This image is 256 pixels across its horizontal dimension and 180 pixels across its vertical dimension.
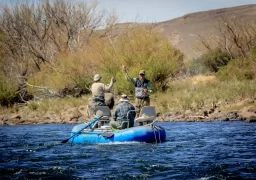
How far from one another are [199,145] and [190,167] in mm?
4024

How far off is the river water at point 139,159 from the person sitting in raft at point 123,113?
2.89ft

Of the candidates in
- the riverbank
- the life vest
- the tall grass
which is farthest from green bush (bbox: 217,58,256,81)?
the life vest

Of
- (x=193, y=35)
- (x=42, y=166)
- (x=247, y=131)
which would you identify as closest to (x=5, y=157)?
(x=42, y=166)

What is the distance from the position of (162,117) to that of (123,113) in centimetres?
1199

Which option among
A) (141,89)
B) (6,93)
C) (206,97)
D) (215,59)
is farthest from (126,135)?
(215,59)

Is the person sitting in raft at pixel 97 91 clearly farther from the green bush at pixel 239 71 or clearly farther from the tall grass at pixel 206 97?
the green bush at pixel 239 71

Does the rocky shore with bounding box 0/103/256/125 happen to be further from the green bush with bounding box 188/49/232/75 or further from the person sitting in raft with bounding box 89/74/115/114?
the green bush with bounding box 188/49/232/75

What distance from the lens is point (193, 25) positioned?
381 ft

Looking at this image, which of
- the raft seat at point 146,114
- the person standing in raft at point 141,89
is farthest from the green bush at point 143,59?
the raft seat at point 146,114

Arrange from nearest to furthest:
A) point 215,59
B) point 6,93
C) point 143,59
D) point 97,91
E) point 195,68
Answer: point 97,91
point 143,59
point 6,93
point 215,59
point 195,68

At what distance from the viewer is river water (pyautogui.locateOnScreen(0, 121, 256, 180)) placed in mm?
10828

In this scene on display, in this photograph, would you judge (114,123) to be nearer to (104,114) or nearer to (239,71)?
(104,114)

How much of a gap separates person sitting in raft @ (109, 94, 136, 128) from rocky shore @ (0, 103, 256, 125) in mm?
5043

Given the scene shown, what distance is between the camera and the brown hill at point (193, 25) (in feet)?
343
